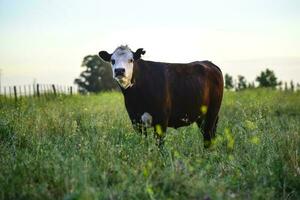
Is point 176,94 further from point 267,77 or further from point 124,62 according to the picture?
point 267,77

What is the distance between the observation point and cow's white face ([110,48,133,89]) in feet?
25.2

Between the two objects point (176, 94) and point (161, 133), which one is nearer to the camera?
point (161, 133)

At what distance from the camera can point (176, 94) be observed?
8.47m

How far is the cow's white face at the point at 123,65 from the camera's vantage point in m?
7.68

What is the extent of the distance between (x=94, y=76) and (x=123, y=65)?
51038 mm

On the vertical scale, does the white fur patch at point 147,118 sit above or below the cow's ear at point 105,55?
below

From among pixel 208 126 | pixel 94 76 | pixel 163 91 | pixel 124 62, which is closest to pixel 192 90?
pixel 163 91

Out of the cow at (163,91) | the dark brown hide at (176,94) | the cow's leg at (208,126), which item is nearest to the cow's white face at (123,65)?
the cow at (163,91)

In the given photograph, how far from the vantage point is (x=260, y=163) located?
602cm

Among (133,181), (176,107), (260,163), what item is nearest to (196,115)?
(176,107)

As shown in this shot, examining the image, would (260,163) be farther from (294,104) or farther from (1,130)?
(294,104)

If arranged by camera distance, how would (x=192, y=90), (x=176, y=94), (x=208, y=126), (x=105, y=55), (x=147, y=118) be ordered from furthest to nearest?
(x=208, y=126) → (x=192, y=90) → (x=105, y=55) → (x=176, y=94) → (x=147, y=118)

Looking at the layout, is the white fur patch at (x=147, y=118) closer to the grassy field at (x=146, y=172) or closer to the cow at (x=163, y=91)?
the cow at (x=163, y=91)

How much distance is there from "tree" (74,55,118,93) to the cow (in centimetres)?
4852
